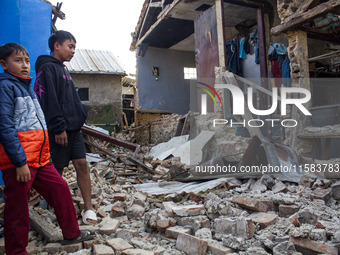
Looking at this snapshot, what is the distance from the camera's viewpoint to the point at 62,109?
238 cm

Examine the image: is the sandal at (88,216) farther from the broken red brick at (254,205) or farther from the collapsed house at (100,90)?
the collapsed house at (100,90)

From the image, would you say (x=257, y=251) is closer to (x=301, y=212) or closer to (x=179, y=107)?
(x=301, y=212)

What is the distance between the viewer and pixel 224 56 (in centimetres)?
655

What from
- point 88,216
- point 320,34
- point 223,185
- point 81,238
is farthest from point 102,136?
point 320,34

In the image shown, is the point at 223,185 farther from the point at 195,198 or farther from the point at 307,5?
the point at 307,5

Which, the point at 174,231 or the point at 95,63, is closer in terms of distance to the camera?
the point at 174,231

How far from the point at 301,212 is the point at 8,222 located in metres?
2.26

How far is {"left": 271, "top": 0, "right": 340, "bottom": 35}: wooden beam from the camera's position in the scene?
4.24 metres

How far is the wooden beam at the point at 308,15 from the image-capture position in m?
4.24

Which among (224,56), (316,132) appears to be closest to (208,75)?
(224,56)

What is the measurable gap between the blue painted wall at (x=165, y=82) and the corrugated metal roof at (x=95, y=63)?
3289 mm

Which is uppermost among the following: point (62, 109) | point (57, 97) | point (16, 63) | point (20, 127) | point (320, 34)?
point (320, 34)

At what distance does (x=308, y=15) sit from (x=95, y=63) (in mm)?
12265

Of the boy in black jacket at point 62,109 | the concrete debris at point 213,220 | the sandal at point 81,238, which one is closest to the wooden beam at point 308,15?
the concrete debris at point 213,220
